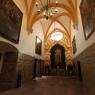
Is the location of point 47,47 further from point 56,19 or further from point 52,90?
point 52,90

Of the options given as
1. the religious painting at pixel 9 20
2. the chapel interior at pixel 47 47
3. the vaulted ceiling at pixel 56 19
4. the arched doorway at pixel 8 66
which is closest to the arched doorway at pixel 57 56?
the chapel interior at pixel 47 47

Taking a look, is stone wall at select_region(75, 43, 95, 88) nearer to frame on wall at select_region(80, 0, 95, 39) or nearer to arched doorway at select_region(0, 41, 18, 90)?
frame on wall at select_region(80, 0, 95, 39)

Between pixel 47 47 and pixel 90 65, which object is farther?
pixel 47 47

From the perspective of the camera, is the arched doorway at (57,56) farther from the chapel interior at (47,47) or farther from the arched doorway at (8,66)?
the arched doorway at (8,66)

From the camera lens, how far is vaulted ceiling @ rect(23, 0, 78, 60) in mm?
7949

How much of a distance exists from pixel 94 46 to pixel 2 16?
4146mm

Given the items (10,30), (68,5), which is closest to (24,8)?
(10,30)

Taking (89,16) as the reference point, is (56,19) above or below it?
above

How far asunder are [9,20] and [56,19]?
310 inches

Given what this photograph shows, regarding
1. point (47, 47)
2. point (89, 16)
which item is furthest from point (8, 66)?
point (47, 47)

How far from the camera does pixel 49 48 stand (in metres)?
15.1

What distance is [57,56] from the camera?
49.2 ft

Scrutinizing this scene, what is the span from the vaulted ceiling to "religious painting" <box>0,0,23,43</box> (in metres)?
2.00

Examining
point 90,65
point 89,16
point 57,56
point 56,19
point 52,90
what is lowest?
point 52,90
